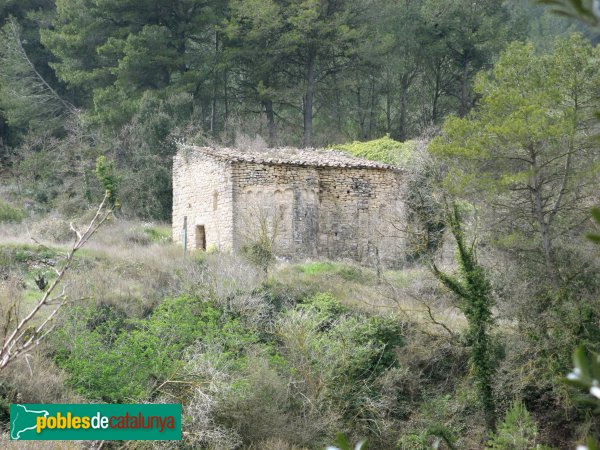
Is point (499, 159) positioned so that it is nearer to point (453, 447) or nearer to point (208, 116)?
point (453, 447)

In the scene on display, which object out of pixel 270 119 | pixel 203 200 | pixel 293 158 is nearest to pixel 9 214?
pixel 203 200

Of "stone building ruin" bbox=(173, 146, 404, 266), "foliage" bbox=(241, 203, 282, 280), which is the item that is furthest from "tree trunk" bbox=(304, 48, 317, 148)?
"foliage" bbox=(241, 203, 282, 280)

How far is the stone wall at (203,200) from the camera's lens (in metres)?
22.3

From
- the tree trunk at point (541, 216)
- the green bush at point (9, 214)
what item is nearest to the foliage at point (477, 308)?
the tree trunk at point (541, 216)

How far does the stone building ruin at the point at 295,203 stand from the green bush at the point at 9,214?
7.18 meters

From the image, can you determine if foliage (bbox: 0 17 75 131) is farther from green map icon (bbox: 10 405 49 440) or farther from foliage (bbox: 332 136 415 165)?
green map icon (bbox: 10 405 49 440)

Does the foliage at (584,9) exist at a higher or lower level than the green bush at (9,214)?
higher

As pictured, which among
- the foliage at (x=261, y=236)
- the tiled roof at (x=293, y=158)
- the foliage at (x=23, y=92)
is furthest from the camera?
the foliage at (x=23, y=92)

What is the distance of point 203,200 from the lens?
933 inches

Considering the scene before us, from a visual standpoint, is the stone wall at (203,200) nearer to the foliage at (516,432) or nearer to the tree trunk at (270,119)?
the foliage at (516,432)

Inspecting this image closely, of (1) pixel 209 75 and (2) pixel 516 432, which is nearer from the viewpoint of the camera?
(2) pixel 516 432

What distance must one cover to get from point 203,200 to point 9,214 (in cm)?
859

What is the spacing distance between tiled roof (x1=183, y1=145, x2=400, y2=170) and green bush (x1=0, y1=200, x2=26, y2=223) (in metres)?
7.49

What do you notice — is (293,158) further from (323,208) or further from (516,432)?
(516,432)
